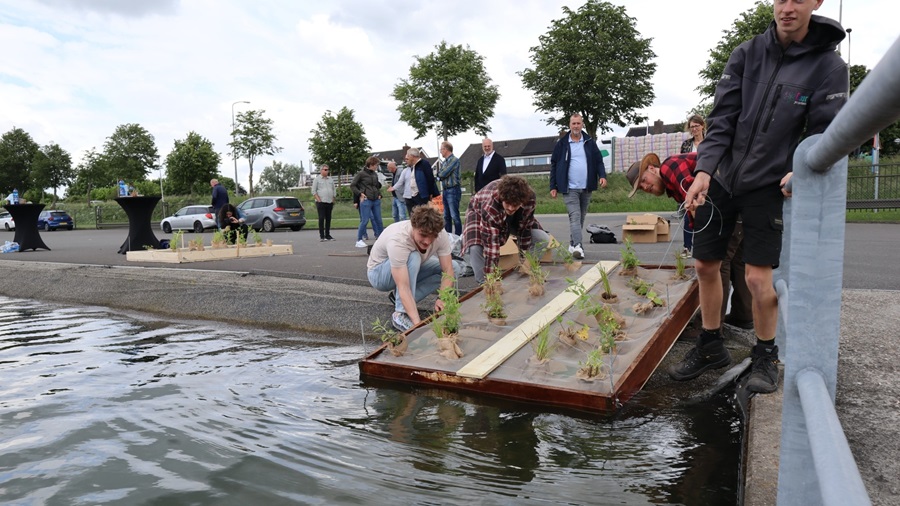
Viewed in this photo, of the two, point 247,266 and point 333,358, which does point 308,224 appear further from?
point 333,358


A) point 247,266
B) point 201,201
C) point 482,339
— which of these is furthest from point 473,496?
point 201,201

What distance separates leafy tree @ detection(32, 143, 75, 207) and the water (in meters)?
65.4

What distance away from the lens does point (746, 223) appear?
142 inches

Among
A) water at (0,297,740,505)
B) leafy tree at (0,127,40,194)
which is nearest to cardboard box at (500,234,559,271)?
water at (0,297,740,505)

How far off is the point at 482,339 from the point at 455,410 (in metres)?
0.95

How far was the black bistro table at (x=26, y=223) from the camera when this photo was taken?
16.9 metres

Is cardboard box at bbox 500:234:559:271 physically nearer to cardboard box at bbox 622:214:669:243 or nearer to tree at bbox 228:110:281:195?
cardboard box at bbox 622:214:669:243

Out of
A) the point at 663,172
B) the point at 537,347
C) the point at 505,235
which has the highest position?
the point at 663,172

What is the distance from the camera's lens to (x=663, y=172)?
4875 millimetres

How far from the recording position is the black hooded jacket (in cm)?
340

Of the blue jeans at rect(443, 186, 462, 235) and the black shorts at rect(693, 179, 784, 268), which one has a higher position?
the blue jeans at rect(443, 186, 462, 235)

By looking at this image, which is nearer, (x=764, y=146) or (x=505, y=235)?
(x=764, y=146)

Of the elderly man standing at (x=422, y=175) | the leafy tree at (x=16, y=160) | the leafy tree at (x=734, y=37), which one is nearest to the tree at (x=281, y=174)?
the leafy tree at (x=16, y=160)

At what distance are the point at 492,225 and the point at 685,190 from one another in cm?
214
